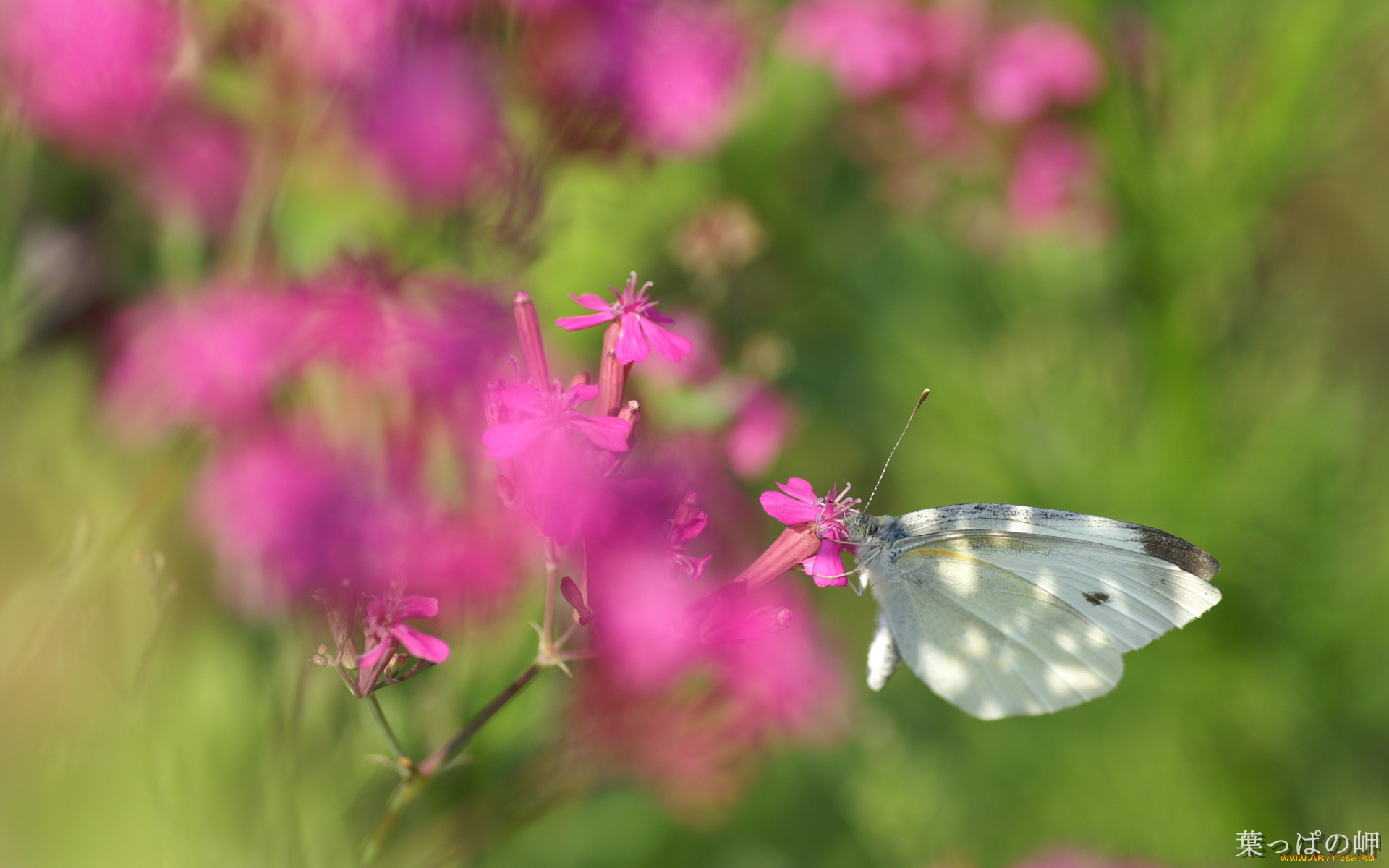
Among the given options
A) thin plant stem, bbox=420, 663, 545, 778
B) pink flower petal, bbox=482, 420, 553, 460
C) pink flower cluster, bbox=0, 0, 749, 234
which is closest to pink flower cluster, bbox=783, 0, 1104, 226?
pink flower cluster, bbox=0, 0, 749, 234

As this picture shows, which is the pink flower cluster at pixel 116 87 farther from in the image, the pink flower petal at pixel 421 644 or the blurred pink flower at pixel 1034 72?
the blurred pink flower at pixel 1034 72

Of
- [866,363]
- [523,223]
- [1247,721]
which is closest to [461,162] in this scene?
[523,223]

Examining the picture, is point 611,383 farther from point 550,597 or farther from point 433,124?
→ point 433,124

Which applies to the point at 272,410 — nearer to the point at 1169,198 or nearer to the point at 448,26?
the point at 448,26

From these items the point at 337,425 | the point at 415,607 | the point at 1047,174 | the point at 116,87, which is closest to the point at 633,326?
the point at 415,607

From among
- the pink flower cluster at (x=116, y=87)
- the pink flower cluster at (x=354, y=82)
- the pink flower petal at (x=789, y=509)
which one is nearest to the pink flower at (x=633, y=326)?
the pink flower petal at (x=789, y=509)
